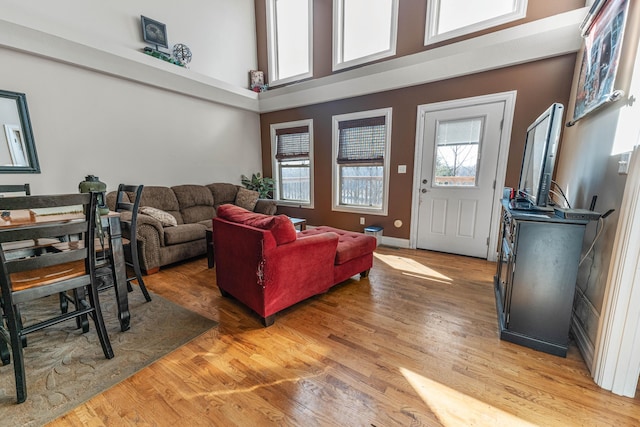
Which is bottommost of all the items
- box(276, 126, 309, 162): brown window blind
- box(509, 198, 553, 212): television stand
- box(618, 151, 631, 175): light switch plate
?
box(509, 198, 553, 212): television stand

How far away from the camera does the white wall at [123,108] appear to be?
9.02ft

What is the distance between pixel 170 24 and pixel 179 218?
2.91 m

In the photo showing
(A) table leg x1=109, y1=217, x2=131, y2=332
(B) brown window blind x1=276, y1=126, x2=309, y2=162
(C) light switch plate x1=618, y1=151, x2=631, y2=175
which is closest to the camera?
(C) light switch plate x1=618, y1=151, x2=631, y2=175

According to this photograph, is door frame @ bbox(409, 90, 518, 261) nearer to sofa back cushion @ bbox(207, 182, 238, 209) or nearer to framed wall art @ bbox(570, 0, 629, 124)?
framed wall art @ bbox(570, 0, 629, 124)

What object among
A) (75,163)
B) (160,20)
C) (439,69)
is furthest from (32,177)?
(439,69)

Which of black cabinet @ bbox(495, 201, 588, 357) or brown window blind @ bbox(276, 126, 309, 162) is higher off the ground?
brown window blind @ bbox(276, 126, 309, 162)

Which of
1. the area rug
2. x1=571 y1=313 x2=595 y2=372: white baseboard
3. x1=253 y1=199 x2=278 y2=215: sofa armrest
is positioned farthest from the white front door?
the area rug

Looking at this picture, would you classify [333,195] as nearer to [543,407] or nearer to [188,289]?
[188,289]

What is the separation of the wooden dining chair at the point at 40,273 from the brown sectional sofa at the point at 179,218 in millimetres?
1213

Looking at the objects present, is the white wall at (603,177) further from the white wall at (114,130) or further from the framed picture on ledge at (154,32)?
the framed picture on ledge at (154,32)

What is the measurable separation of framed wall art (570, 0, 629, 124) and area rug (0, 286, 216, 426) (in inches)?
127

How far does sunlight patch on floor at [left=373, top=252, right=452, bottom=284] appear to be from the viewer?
2.77 m

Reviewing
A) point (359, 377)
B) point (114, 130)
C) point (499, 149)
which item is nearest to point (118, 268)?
point (359, 377)

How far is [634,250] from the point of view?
3.90ft
